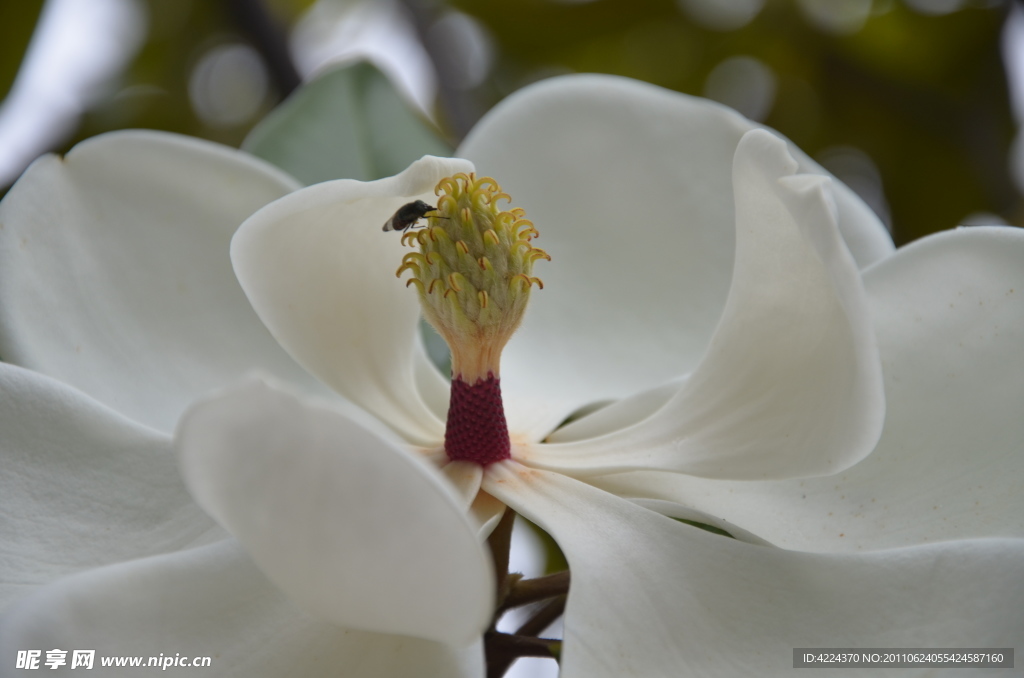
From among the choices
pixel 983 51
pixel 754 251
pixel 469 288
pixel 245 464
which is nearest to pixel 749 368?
pixel 754 251

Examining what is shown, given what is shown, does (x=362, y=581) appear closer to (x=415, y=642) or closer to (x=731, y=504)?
(x=415, y=642)

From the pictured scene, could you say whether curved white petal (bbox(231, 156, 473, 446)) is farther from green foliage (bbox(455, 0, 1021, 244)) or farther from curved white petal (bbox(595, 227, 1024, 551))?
green foliage (bbox(455, 0, 1021, 244))

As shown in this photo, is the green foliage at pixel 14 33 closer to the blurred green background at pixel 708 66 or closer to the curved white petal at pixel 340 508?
the blurred green background at pixel 708 66

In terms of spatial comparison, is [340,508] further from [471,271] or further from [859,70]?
[859,70]

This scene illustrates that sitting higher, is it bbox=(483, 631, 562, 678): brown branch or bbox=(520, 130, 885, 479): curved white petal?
bbox=(520, 130, 885, 479): curved white petal

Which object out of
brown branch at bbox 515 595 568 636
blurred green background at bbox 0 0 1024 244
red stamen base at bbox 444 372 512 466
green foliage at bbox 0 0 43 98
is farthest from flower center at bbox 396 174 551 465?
green foliage at bbox 0 0 43 98

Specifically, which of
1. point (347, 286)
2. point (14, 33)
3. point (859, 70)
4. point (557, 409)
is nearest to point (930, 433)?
point (557, 409)
